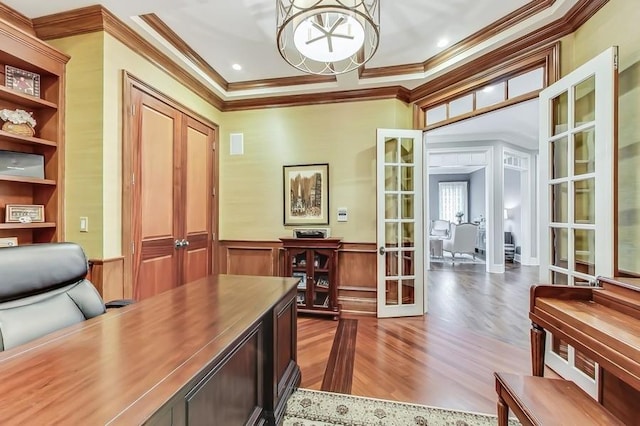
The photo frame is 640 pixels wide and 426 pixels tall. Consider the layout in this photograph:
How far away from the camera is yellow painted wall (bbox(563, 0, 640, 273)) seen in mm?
1921

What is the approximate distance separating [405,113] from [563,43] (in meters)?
1.68

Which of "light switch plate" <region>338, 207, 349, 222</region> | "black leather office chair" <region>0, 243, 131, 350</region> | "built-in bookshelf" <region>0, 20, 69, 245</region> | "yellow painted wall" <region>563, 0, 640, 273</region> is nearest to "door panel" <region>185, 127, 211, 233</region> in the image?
"built-in bookshelf" <region>0, 20, 69, 245</region>

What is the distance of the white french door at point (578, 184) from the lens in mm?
1908

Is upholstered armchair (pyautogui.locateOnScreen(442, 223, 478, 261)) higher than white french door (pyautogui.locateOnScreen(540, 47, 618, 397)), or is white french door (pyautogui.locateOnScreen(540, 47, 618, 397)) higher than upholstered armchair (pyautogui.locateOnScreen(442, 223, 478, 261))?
white french door (pyautogui.locateOnScreen(540, 47, 618, 397))

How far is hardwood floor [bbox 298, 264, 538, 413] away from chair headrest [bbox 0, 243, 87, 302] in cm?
166

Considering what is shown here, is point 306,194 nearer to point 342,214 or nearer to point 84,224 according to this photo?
point 342,214

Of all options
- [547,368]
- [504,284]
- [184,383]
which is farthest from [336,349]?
[504,284]

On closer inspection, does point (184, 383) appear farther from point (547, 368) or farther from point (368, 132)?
point (368, 132)

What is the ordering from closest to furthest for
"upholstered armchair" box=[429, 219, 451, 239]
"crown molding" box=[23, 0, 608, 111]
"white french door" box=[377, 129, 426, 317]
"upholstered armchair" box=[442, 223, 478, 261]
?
"crown molding" box=[23, 0, 608, 111], "white french door" box=[377, 129, 426, 317], "upholstered armchair" box=[442, 223, 478, 261], "upholstered armchair" box=[429, 219, 451, 239]

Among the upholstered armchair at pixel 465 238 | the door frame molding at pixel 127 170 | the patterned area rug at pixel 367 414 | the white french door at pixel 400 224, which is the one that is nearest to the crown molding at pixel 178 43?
the door frame molding at pixel 127 170

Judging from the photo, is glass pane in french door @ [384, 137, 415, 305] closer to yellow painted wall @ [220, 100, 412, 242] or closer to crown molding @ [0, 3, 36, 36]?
yellow painted wall @ [220, 100, 412, 242]

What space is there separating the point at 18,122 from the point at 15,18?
0.84 metres

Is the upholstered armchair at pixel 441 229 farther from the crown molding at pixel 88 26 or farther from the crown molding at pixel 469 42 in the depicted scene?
the crown molding at pixel 88 26

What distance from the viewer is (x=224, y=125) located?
4207 millimetres
